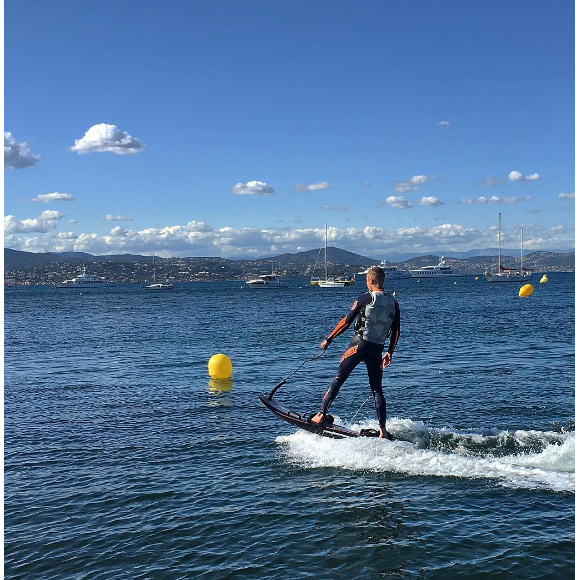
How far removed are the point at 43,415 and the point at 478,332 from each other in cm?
2506

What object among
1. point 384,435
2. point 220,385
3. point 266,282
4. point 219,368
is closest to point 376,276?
point 384,435

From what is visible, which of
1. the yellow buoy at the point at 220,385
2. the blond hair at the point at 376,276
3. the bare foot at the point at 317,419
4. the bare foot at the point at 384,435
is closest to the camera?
the blond hair at the point at 376,276

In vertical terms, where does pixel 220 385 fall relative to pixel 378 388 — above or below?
below

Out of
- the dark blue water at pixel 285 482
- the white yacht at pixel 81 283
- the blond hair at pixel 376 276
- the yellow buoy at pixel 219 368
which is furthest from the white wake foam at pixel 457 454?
the white yacht at pixel 81 283

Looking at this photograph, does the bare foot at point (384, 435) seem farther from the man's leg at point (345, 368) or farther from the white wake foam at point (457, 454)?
the man's leg at point (345, 368)

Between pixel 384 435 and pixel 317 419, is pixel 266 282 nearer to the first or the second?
pixel 317 419

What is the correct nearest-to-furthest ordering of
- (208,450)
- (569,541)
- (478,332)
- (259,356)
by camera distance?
(569,541) → (208,450) → (259,356) → (478,332)

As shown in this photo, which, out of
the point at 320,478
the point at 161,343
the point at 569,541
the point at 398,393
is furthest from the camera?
the point at 161,343

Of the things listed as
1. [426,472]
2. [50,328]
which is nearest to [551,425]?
[426,472]

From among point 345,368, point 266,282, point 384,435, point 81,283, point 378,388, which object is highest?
point 266,282

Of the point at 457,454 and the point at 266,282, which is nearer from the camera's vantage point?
the point at 457,454

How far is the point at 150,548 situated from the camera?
7.32 metres

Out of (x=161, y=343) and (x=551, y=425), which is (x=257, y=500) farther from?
(x=161, y=343)

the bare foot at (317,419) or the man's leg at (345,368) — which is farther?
the bare foot at (317,419)
